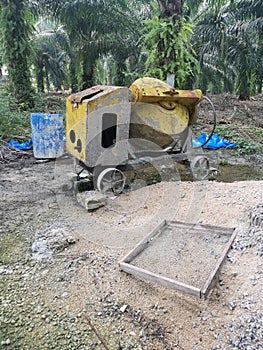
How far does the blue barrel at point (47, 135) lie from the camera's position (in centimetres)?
571

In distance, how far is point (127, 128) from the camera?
3994 mm

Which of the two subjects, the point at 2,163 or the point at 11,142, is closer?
the point at 2,163

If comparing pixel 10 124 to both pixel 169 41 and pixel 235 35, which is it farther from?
pixel 235 35

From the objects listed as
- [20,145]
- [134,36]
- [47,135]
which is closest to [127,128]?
[47,135]

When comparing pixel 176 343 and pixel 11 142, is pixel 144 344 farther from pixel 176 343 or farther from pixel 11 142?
pixel 11 142

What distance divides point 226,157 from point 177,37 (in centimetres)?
298

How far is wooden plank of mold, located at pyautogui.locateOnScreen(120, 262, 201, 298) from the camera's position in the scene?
6.66ft

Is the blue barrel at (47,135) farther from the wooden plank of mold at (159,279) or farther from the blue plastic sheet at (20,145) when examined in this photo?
the wooden plank of mold at (159,279)

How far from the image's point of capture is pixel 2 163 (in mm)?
5734

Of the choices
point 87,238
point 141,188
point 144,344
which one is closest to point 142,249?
point 87,238

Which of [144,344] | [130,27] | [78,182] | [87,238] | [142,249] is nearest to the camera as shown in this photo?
[144,344]

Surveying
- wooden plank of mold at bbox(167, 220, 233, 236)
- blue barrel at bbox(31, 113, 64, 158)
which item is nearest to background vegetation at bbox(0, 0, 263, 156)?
blue barrel at bbox(31, 113, 64, 158)

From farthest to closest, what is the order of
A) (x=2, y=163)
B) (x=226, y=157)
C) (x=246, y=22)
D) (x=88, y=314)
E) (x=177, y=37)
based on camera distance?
(x=246, y=22)
(x=177, y=37)
(x=226, y=157)
(x=2, y=163)
(x=88, y=314)

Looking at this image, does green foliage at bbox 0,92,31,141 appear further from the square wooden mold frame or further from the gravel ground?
the square wooden mold frame
